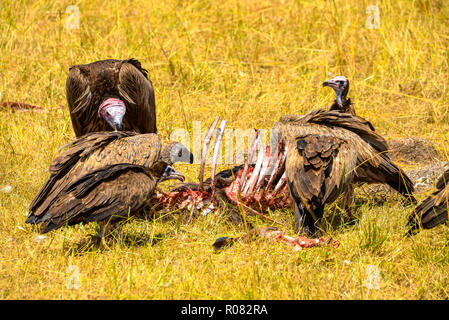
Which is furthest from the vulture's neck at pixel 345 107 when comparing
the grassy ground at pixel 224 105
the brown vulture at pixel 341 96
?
the grassy ground at pixel 224 105

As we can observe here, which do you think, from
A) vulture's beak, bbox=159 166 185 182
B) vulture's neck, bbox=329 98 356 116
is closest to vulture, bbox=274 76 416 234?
vulture's neck, bbox=329 98 356 116

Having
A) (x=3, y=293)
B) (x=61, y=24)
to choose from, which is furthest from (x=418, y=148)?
(x=61, y=24)

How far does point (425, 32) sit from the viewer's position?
7648 mm

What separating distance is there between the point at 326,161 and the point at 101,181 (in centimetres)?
139

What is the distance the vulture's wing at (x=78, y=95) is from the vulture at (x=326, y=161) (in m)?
1.76

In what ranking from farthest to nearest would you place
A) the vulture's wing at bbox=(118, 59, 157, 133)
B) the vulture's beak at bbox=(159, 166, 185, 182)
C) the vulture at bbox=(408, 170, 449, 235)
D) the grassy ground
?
the vulture's wing at bbox=(118, 59, 157, 133), the vulture's beak at bbox=(159, 166, 185, 182), the vulture at bbox=(408, 170, 449, 235), the grassy ground

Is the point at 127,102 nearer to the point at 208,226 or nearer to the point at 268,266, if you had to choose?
the point at 208,226

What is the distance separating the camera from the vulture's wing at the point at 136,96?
5.50m

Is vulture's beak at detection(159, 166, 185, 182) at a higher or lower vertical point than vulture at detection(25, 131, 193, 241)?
lower

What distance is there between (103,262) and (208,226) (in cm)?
91

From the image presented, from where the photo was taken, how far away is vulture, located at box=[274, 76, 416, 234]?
3.87 m

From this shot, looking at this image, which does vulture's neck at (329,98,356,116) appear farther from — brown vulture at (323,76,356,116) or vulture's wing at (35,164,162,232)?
vulture's wing at (35,164,162,232)

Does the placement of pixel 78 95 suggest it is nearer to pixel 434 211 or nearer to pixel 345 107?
pixel 345 107

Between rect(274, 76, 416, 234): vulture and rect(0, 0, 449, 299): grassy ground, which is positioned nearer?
rect(0, 0, 449, 299): grassy ground
